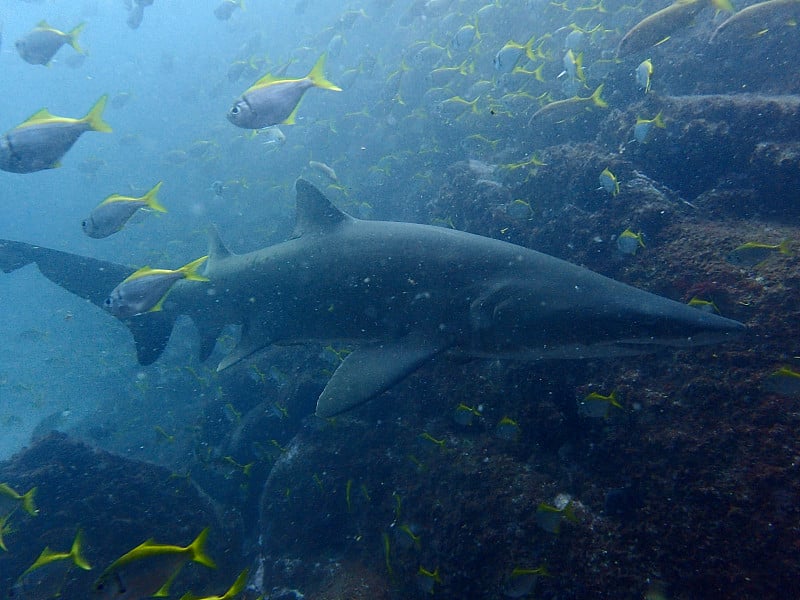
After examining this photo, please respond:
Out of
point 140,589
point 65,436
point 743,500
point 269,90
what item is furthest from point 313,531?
point 269,90

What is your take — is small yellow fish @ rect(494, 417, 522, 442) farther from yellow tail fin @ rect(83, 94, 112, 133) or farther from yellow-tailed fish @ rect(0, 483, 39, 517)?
yellow tail fin @ rect(83, 94, 112, 133)

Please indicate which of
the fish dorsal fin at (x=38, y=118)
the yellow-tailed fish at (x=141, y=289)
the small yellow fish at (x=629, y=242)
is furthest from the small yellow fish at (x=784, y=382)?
the fish dorsal fin at (x=38, y=118)

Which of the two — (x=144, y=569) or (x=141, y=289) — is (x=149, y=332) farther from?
(x=144, y=569)

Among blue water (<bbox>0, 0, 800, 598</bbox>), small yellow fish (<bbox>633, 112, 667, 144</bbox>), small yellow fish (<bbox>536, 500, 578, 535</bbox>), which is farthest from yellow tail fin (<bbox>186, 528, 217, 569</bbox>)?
small yellow fish (<bbox>633, 112, 667, 144</bbox>)

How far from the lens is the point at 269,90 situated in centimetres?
529

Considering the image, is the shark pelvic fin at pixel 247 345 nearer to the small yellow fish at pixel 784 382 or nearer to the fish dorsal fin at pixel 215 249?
the fish dorsal fin at pixel 215 249

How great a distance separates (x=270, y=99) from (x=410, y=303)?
138 inches

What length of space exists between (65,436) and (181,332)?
1287 cm

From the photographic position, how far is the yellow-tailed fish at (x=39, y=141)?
4.54 metres

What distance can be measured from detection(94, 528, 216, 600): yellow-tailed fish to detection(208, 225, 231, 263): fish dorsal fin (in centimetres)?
394

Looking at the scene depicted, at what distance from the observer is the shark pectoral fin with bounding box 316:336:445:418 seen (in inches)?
142

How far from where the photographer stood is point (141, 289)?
183 inches

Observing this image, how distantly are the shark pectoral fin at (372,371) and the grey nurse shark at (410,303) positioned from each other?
0.01m

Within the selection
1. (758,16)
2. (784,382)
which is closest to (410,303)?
(784,382)
